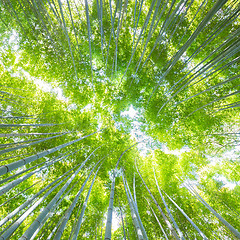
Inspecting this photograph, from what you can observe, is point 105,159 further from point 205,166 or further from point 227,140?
point 227,140

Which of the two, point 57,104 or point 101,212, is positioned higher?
point 57,104

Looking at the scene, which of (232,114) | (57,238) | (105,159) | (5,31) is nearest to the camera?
(57,238)

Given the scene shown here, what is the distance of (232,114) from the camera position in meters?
4.30

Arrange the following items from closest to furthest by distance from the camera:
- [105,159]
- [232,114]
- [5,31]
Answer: [232,114] < [5,31] < [105,159]

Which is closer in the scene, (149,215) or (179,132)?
(149,215)

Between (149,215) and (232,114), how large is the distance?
435 centimetres

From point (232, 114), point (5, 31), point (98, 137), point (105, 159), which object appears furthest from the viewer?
point (98, 137)

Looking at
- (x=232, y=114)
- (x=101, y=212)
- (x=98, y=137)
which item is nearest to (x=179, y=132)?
(x=232, y=114)

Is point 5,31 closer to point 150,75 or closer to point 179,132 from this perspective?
point 150,75

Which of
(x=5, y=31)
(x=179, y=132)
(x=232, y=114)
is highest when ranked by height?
(x=5, y=31)

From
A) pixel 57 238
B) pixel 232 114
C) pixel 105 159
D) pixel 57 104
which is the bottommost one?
pixel 57 238

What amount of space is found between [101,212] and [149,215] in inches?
69.5

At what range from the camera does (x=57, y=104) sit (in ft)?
16.2

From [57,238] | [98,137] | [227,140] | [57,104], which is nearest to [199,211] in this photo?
[227,140]
